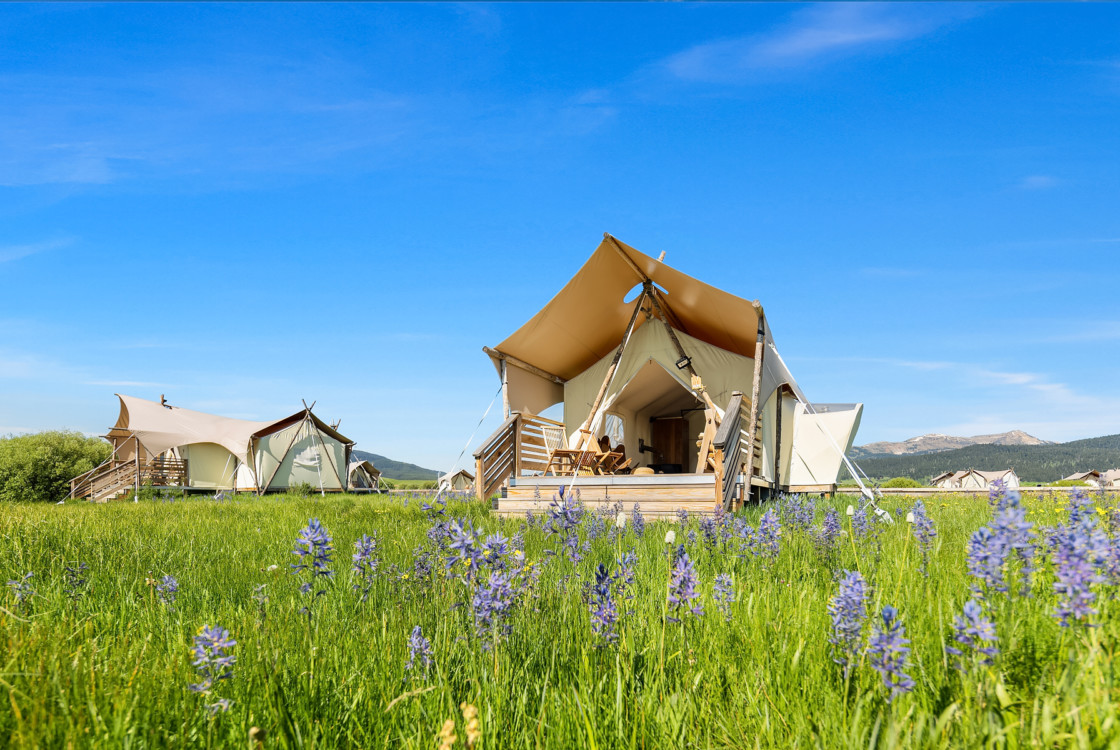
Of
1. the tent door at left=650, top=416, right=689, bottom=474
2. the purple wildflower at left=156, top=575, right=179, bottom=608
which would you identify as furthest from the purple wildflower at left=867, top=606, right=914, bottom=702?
the tent door at left=650, top=416, right=689, bottom=474

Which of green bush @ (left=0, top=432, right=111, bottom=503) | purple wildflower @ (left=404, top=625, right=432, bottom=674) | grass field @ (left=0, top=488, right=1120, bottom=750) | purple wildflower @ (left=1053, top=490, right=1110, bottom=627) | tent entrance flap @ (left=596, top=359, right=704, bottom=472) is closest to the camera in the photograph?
purple wildflower @ (left=1053, top=490, right=1110, bottom=627)

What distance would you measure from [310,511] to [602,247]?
6366 millimetres

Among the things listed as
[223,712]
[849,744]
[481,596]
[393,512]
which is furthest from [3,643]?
[393,512]

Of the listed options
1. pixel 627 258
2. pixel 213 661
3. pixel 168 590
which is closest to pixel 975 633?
pixel 213 661

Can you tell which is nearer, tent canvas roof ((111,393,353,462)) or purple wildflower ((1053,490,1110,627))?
purple wildflower ((1053,490,1110,627))

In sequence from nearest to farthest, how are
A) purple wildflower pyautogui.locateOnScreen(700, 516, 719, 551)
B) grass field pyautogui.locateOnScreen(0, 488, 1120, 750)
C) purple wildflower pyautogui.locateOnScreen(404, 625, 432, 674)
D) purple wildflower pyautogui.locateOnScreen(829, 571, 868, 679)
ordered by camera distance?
grass field pyautogui.locateOnScreen(0, 488, 1120, 750) < purple wildflower pyautogui.locateOnScreen(829, 571, 868, 679) < purple wildflower pyautogui.locateOnScreen(404, 625, 432, 674) < purple wildflower pyautogui.locateOnScreen(700, 516, 719, 551)

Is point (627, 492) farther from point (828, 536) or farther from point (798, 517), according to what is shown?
point (828, 536)

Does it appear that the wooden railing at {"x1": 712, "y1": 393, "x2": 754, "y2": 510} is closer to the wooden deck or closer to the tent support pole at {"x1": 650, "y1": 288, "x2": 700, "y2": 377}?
the wooden deck

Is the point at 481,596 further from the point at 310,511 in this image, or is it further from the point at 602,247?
the point at 602,247

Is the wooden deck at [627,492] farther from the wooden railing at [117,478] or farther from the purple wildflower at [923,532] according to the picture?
the wooden railing at [117,478]

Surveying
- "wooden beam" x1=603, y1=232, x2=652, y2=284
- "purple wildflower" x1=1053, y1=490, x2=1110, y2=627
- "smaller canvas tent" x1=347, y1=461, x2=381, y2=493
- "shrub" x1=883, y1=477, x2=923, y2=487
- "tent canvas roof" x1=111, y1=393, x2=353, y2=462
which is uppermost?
"wooden beam" x1=603, y1=232, x2=652, y2=284

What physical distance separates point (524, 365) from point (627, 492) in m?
4.65

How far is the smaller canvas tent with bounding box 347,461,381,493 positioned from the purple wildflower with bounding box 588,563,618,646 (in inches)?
1251

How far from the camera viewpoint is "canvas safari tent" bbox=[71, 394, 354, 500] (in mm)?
27469
